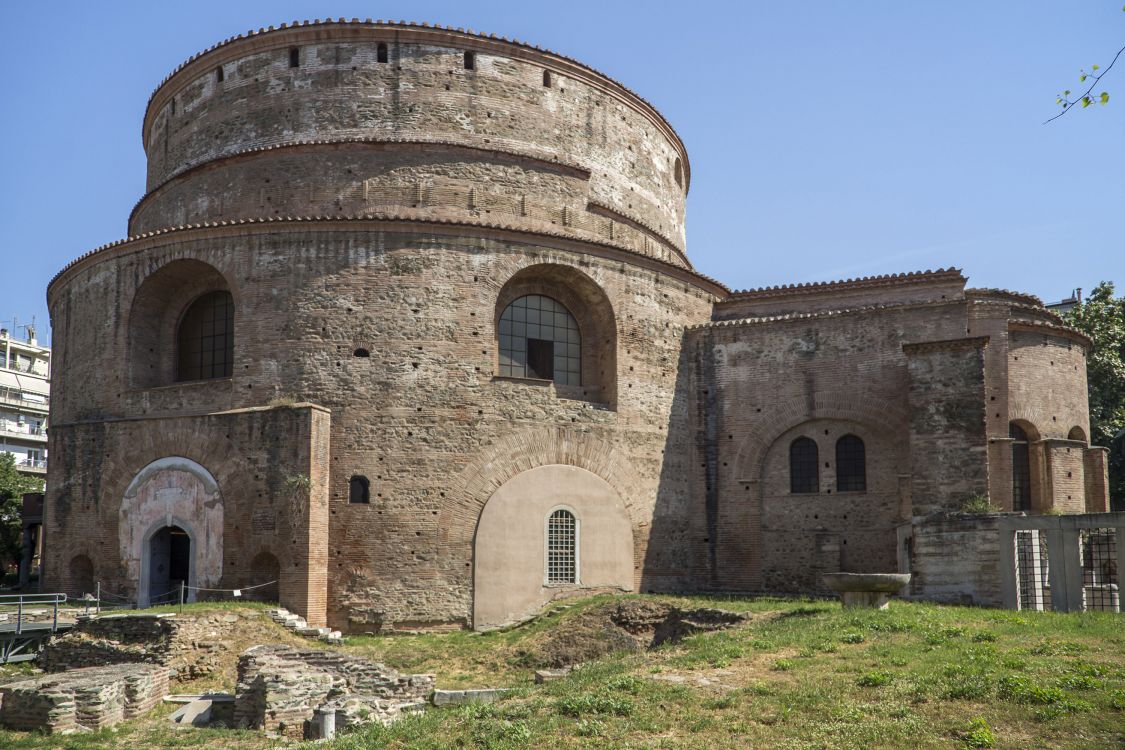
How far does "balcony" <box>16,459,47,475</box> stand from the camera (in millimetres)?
47312

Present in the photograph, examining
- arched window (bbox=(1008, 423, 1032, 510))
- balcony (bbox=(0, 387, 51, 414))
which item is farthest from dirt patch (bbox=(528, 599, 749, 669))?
balcony (bbox=(0, 387, 51, 414))

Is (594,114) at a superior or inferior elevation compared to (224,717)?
superior

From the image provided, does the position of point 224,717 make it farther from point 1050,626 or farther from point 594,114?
point 594,114

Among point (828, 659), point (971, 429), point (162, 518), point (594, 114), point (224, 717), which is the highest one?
point (594, 114)

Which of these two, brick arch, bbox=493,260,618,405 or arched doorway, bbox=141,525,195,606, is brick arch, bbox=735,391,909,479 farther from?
arched doorway, bbox=141,525,195,606

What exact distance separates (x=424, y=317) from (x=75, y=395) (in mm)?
8340

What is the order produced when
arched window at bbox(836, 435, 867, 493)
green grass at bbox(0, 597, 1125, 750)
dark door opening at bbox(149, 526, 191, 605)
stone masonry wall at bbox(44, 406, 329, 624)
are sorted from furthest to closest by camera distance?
arched window at bbox(836, 435, 867, 493), dark door opening at bbox(149, 526, 191, 605), stone masonry wall at bbox(44, 406, 329, 624), green grass at bbox(0, 597, 1125, 750)

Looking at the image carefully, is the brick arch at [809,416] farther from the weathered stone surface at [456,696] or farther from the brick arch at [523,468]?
the weathered stone surface at [456,696]

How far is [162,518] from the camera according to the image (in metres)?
18.7

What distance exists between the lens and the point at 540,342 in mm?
20938

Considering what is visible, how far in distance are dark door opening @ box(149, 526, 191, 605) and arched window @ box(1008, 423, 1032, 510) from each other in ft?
60.7

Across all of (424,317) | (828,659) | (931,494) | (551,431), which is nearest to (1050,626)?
(828,659)

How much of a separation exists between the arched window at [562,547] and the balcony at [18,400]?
137ft

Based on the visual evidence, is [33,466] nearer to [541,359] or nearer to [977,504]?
[541,359]
